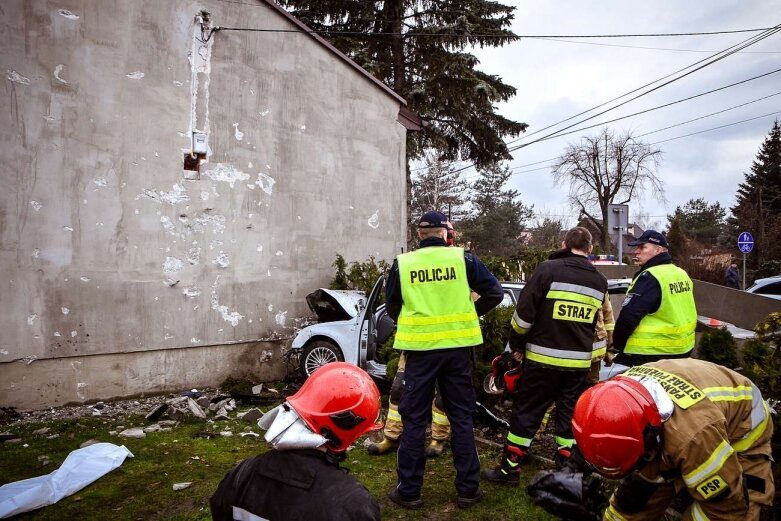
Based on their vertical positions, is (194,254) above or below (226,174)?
below

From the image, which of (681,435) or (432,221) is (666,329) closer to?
(432,221)

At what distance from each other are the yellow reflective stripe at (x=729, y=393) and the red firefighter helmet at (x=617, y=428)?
13.7 inches

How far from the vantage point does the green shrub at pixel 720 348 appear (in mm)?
4957

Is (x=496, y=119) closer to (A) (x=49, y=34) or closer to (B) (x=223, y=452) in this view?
(A) (x=49, y=34)

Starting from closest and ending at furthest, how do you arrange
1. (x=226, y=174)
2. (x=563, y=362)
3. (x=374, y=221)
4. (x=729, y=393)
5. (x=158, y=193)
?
(x=729, y=393) < (x=563, y=362) < (x=158, y=193) < (x=226, y=174) < (x=374, y=221)

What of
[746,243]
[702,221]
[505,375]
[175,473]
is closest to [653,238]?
[505,375]

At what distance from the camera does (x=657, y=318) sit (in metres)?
4.36

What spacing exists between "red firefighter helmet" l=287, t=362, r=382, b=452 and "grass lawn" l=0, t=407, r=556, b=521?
7.07ft

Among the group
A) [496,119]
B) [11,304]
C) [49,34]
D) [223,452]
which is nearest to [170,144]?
[49,34]

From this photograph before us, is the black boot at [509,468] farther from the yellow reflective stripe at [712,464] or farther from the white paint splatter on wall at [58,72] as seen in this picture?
the white paint splatter on wall at [58,72]

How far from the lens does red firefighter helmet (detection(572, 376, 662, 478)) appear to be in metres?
1.96

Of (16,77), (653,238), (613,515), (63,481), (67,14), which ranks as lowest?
(63,481)

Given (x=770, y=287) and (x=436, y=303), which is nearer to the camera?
(x=436, y=303)

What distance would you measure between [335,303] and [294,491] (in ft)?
21.7
